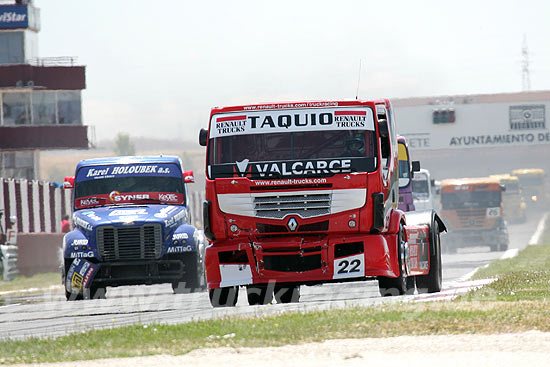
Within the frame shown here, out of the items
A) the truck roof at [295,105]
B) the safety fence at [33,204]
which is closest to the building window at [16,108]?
the safety fence at [33,204]

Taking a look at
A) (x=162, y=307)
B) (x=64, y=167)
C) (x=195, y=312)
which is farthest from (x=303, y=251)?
(x=64, y=167)

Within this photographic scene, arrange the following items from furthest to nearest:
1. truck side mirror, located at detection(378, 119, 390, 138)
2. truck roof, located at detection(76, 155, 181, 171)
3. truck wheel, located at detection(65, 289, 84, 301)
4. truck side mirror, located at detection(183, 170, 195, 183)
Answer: truck side mirror, located at detection(183, 170, 195, 183), truck roof, located at detection(76, 155, 181, 171), truck wheel, located at detection(65, 289, 84, 301), truck side mirror, located at detection(378, 119, 390, 138)

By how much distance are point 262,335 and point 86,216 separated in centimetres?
921

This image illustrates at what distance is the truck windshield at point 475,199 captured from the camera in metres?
46.6

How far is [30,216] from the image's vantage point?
3659 centimetres

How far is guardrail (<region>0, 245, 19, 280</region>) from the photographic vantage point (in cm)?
3032

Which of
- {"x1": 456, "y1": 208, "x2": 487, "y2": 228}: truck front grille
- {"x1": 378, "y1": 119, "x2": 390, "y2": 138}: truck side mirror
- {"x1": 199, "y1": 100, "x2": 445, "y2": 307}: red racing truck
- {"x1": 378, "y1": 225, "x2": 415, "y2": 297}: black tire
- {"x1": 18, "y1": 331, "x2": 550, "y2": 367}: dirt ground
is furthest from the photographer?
{"x1": 456, "y1": 208, "x2": 487, "y2": 228}: truck front grille

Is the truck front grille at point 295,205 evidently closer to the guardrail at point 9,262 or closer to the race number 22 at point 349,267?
the race number 22 at point 349,267

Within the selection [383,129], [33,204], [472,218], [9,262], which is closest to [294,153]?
[383,129]

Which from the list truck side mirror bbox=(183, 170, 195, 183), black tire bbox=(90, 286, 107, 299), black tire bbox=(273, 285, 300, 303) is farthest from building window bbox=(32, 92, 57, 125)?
black tire bbox=(273, 285, 300, 303)

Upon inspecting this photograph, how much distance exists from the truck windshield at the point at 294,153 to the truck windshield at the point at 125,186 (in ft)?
17.4

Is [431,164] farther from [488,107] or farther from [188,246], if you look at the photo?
[188,246]

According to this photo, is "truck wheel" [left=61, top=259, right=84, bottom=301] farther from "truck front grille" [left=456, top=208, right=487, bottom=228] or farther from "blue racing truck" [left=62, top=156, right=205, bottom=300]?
"truck front grille" [left=456, top=208, right=487, bottom=228]

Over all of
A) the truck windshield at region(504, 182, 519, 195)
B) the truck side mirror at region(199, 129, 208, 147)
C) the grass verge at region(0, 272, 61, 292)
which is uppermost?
the truck side mirror at region(199, 129, 208, 147)
